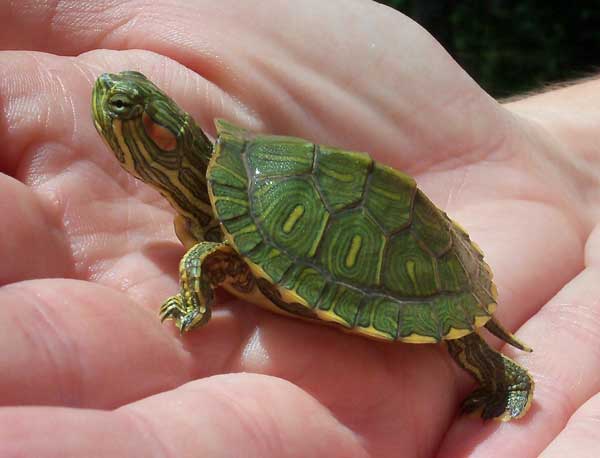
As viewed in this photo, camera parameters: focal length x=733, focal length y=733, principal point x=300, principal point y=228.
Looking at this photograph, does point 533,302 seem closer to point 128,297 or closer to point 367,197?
point 367,197

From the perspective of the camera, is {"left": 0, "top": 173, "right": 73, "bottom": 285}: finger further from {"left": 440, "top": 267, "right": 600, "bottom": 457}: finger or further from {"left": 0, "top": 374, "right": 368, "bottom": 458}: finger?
{"left": 440, "top": 267, "right": 600, "bottom": 457}: finger

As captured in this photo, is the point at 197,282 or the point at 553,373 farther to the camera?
the point at 553,373

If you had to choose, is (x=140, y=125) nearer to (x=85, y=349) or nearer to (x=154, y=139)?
(x=154, y=139)

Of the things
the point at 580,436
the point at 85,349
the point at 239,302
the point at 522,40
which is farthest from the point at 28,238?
the point at 522,40

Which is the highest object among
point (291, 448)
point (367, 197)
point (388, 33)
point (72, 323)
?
point (388, 33)

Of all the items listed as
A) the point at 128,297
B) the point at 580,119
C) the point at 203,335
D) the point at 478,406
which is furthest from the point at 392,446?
the point at 580,119

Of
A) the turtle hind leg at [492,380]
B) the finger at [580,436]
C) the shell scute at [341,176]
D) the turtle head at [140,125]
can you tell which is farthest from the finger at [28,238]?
the finger at [580,436]
